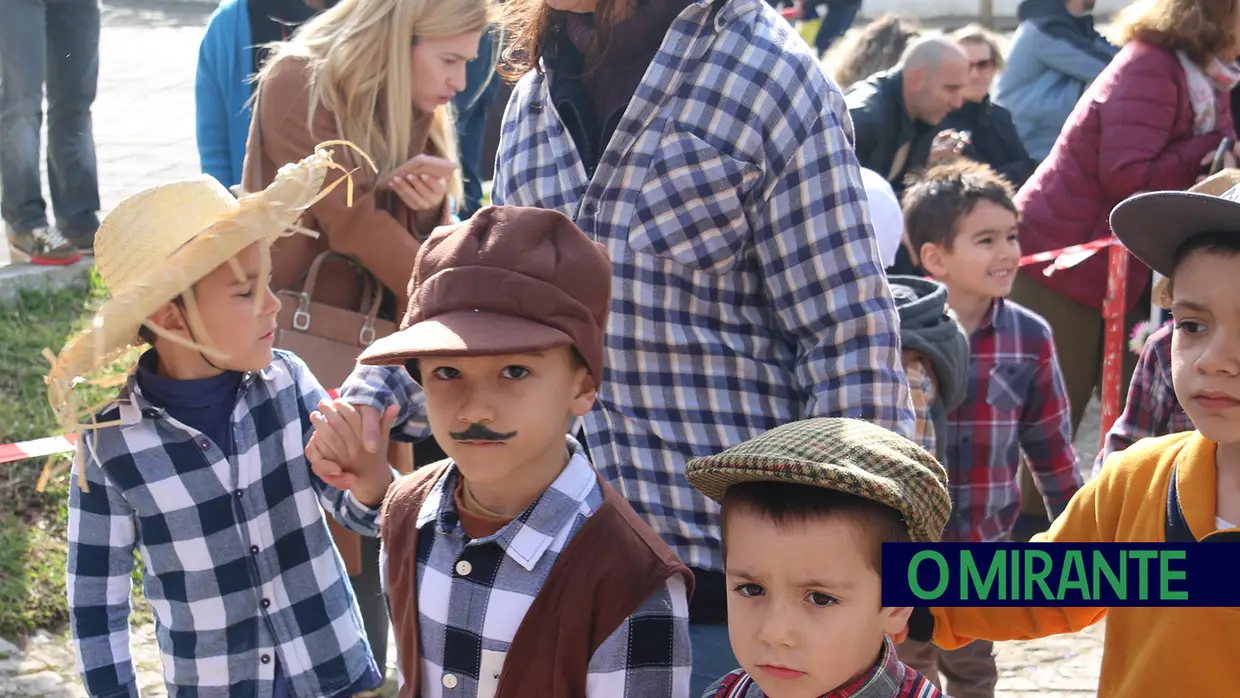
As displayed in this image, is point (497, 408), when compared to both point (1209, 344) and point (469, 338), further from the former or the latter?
point (1209, 344)

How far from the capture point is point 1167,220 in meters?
2.27

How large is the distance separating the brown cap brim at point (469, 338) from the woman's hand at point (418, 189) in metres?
1.74

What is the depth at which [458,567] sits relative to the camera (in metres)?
2.27

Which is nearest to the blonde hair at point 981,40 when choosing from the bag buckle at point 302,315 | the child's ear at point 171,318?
the bag buckle at point 302,315

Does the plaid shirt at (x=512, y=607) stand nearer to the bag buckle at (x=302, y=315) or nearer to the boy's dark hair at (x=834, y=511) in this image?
the boy's dark hair at (x=834, y=511)

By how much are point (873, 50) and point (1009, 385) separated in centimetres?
342

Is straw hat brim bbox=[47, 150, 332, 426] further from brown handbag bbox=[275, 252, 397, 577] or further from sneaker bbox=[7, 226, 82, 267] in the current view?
sneaker bbox=[7, 226, 82, 267]

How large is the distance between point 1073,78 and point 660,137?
5.29 meters

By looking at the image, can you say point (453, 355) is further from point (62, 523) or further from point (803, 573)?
point (62, 523)

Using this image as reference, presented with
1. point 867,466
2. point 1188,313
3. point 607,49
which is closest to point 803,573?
point 867,466

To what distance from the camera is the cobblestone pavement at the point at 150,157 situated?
14.4ft

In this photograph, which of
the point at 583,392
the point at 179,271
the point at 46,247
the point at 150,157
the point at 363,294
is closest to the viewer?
the point at 583,392

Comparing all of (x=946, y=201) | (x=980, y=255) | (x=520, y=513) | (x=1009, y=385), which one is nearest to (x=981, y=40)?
(x=946, y=201)

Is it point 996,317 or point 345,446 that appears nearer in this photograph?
point 345,446
